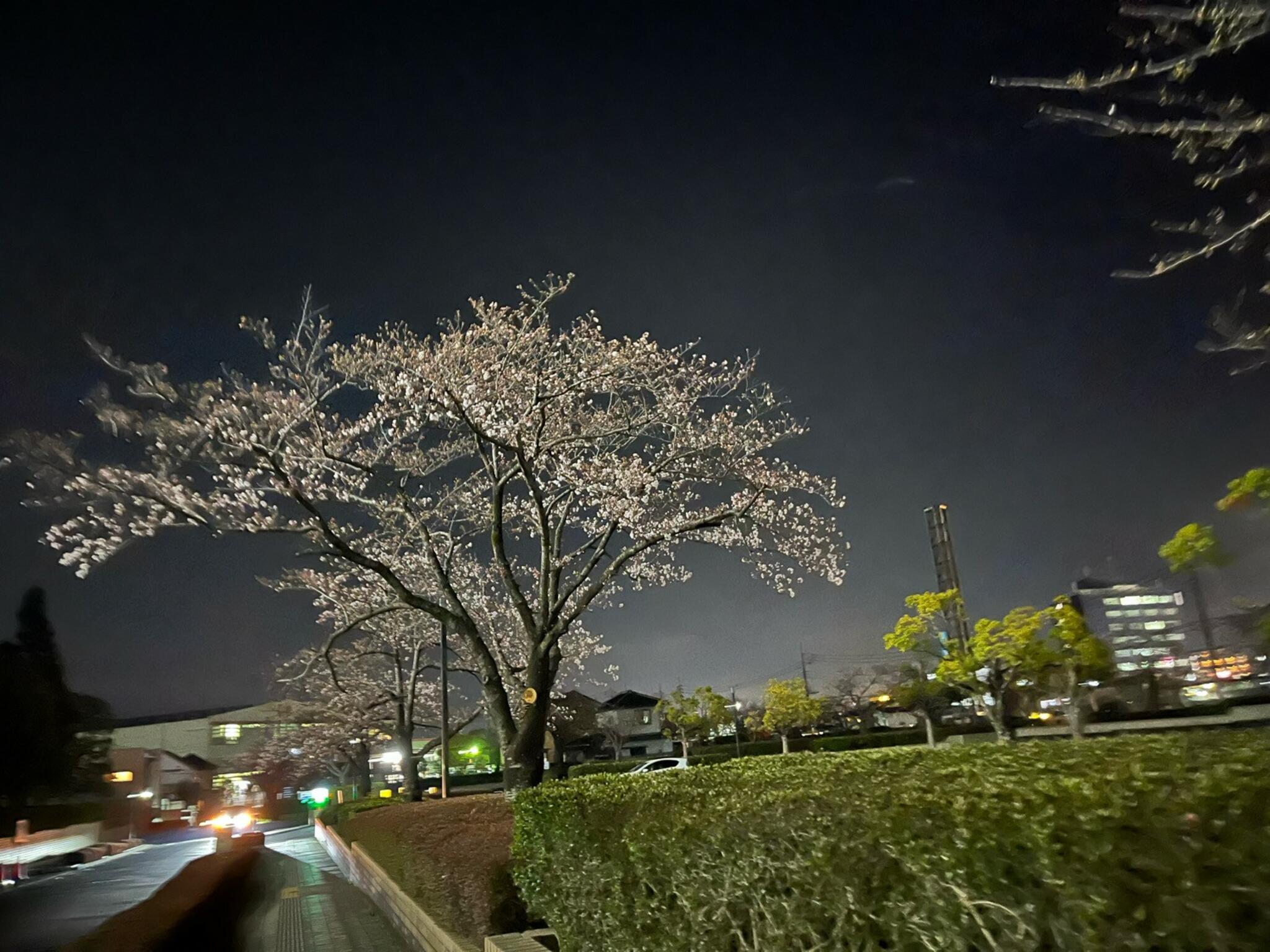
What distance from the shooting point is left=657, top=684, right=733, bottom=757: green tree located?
166 feet

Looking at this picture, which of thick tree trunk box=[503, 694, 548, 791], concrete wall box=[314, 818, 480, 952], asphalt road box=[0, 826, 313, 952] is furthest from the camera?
thick tree trunk box=[503, 694, 548, 791]

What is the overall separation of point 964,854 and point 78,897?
66.4ft

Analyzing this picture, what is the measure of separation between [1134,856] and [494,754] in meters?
70.6

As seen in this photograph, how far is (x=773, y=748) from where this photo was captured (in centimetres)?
5109

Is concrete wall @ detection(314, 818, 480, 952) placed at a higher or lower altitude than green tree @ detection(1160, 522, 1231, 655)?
lower

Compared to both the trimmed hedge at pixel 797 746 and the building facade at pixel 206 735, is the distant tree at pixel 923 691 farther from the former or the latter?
the building facade at pixel 206 735

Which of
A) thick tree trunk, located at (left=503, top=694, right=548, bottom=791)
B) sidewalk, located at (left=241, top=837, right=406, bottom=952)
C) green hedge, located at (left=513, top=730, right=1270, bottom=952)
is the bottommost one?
sidewalk, located at (left=241, top=837, right=406, bottom=952)

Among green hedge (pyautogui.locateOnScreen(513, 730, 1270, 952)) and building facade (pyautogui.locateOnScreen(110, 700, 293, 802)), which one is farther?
building facade (pyautogui.locateOnScreen(110, 700, 293, 802))

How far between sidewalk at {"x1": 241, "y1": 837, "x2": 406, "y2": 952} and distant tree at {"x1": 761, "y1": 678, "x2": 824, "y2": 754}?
34534mm

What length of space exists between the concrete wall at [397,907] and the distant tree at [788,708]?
33.7 meters

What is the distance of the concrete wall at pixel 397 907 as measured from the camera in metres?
7.96

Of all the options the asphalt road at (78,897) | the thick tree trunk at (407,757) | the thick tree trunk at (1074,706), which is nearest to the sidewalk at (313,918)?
the asphalt road at (78,897)

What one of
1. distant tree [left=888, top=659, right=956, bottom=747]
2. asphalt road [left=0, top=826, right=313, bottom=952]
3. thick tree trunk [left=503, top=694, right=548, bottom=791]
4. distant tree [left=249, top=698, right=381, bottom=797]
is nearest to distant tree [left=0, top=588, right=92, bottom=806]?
asphalt road [left=0, top=826, right=313, bottom=952]

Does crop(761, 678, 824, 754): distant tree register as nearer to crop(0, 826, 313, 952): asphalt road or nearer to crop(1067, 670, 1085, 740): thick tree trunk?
crop(1067, 670, 1085, 740): thick tree trunk
